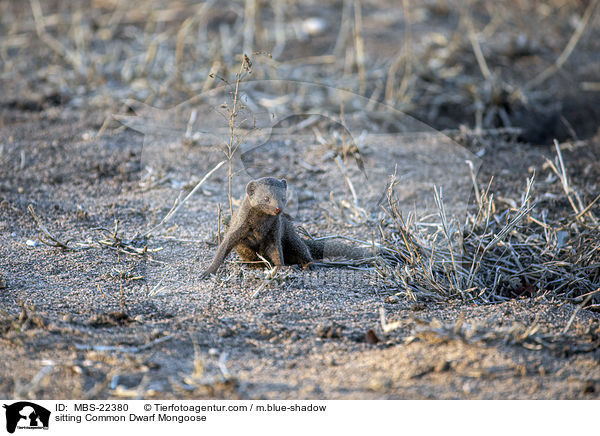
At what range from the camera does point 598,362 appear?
103 inches

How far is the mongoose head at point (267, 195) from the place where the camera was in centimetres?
304

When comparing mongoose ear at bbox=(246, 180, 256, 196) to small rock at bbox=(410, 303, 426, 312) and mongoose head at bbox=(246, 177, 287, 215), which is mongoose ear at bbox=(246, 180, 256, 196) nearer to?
mongoose head at bbox=(246, 177, 287, 215)

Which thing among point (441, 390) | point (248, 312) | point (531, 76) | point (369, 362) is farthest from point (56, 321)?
point (531, 76)

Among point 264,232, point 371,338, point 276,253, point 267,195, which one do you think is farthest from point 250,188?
point 371,338

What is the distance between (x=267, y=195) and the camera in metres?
3.06
